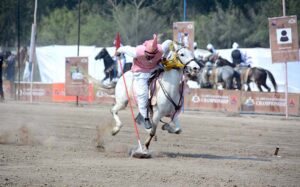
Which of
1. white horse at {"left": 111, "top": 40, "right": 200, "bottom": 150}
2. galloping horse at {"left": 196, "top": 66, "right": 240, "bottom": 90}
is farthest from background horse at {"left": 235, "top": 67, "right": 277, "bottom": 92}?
white horse at {"left": 111, "top": 40, "right": 200, "bottom": 150}

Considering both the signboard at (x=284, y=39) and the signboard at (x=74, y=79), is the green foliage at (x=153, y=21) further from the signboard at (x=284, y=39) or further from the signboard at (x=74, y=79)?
the signboard at (x=284, y=39)

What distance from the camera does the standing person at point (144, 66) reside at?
1439cm

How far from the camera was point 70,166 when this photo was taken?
1166 centimetres

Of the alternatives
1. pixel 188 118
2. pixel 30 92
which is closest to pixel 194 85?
pixel 30 92

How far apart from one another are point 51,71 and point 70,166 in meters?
34.1

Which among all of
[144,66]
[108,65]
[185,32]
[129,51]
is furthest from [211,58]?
[144,66]

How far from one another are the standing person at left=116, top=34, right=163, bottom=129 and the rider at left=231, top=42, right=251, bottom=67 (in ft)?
84.3

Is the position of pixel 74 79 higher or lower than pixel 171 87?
higher

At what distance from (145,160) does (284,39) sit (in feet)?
52.6

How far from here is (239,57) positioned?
40219 mm

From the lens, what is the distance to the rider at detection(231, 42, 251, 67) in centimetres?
3991

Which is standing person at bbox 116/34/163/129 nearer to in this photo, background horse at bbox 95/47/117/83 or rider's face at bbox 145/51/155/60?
rider's face at bbox 145/51/155/60

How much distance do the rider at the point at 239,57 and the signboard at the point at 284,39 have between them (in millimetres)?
11576

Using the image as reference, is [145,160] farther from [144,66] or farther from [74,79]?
[74,79]
